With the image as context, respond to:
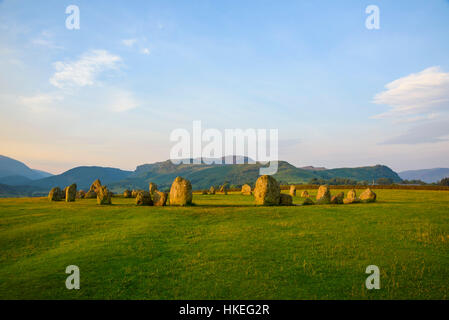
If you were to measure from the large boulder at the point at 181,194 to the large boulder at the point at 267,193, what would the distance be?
25.5ft

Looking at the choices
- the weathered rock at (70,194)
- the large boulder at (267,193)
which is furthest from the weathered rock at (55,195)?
the large boulder at (267,193)

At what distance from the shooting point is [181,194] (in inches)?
→ 1168

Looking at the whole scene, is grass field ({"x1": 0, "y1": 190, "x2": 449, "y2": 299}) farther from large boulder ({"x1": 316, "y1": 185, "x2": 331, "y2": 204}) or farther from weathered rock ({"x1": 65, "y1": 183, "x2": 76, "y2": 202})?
weathered rock ({"x1": 65, "y1": 183, "x2": 76, "y2": 202})

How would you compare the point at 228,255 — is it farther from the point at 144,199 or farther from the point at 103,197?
the point at 103,197

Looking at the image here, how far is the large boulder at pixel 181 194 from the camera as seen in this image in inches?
1161

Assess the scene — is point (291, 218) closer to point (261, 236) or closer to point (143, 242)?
point (261, 236)

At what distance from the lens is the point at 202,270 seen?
12.5 m

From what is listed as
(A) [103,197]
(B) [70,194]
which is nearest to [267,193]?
(A) [103,197]

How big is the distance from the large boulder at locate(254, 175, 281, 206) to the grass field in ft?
19.9

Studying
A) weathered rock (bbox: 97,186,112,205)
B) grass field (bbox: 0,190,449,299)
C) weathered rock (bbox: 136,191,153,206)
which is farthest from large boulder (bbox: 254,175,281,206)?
weathered rock (bbox: 97,186,112,205)

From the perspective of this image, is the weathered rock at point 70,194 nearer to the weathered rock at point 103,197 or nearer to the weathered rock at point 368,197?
the weathered rock at point 103,197

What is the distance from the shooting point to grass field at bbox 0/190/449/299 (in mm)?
10945
